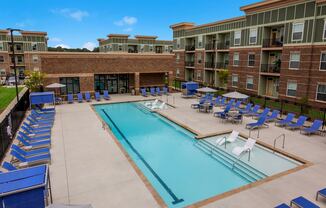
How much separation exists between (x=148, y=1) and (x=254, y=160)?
51601mm

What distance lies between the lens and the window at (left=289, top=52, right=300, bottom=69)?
20953 mm

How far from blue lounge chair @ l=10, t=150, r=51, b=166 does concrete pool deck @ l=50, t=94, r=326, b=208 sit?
Answer: 1.39 ft

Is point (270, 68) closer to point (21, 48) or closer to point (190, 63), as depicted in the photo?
point (190, 63)

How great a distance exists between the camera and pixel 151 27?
249 ft

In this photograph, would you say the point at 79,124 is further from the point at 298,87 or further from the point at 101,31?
the point at 101,31

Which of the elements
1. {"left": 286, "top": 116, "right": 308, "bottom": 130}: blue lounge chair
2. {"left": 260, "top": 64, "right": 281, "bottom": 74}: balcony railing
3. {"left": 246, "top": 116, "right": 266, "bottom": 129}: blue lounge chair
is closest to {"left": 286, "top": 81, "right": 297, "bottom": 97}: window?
{"left": 260, "top": 64, "right": 281, "bottom": 74}: balcony railing

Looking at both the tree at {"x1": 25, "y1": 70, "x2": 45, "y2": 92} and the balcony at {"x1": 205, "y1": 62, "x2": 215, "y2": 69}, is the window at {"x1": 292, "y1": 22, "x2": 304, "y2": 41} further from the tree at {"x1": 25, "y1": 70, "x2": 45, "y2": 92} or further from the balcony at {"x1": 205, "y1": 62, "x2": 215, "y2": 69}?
the tree at {"x1": 25, "y1": 70, "x2": 45, "y2": 92}

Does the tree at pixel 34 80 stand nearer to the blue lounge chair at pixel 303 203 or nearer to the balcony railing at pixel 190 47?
the blue lounge chair at pixel 303 203

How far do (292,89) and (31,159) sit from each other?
21707 millimetres

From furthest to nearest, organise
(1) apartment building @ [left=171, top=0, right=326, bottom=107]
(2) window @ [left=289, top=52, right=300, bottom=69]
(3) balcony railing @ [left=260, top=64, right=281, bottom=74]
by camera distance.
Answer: (3) balcony railing @ [left=260, top=64, right=281, bottom=74]
(2) window @ [left=289, top=52, right=300, bottom=69]
(1) apartment building @ [left=171, top=0, right=326, bottom=107]

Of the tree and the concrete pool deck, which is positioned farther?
the tree

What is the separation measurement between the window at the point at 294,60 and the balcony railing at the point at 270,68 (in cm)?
197

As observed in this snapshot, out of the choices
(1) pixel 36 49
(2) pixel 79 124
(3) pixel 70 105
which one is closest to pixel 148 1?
(1) pixel 36 49

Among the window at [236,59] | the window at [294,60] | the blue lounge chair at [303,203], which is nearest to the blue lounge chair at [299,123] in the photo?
the window at [294,60]
